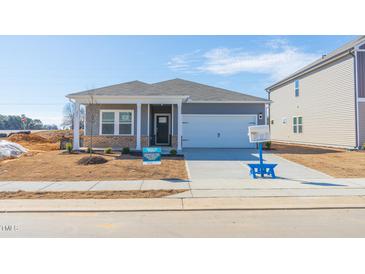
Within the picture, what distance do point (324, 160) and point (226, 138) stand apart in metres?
7.02

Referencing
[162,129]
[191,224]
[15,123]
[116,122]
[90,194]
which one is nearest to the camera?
[191,224]

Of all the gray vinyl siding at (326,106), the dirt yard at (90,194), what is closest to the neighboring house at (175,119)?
the gray vinyl siding at (326,106)

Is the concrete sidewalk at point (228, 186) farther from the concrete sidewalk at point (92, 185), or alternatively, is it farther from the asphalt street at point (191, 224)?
the asphalt street at point (191, 224)

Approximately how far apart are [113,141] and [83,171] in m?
6.54

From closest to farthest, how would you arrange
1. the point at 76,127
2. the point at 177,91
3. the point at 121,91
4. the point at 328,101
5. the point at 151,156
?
1. the point at 151,156
2. the point at 76,127
3. the point at 121,91
4. the point at 328,101
5. the point at 177,91

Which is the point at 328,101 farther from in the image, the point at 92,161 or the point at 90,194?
the point at 90,194

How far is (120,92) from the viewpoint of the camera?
50.5ft

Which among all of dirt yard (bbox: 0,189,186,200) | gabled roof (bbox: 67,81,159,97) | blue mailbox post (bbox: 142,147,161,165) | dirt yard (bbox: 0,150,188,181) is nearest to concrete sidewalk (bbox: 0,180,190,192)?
dirt yard (bbox: 0,189,186,200)

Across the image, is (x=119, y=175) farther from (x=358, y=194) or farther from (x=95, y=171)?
(x=358, y=194)

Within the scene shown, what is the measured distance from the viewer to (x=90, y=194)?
6547mm

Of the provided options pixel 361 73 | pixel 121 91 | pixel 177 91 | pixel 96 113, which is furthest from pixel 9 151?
pixel 361 73

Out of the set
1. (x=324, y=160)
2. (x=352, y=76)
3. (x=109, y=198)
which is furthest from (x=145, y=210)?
(x=352, y=76)

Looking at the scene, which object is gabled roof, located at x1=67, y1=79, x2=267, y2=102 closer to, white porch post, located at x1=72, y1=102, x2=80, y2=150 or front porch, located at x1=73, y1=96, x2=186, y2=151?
front porch, located at x1=73, y1=96, x2=186, y2=151

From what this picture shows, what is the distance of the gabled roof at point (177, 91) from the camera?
49.6 ft
